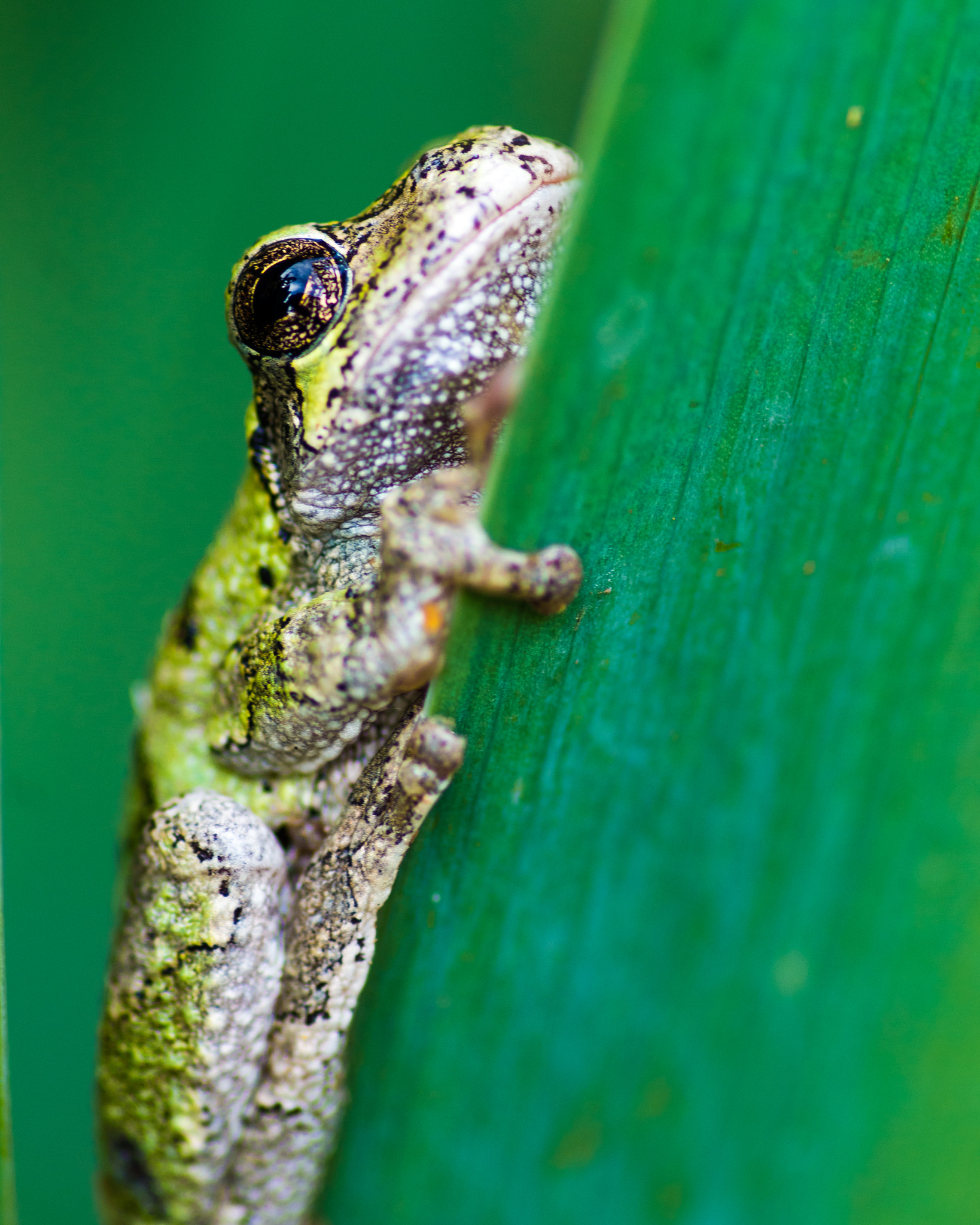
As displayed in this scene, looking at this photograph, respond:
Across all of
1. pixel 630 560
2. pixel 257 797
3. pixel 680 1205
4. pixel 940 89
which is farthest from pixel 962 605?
pixel 257 797

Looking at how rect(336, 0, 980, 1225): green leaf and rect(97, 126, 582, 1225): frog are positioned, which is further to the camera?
rect(97, 126, 582, 1225): frog

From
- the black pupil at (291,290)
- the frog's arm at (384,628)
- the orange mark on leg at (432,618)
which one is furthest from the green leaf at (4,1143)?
the black pupil at (291,290)

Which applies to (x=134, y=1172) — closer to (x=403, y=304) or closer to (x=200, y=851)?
(x=200, y=851)

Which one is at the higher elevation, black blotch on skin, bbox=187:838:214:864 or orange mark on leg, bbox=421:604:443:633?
orange mark on leg, bbox=421:604:443:633

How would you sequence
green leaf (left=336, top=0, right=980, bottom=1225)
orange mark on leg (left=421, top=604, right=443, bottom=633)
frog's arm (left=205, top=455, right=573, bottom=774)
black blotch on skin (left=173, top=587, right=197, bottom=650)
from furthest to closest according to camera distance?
black blotch on skin (left=173, top=587, right=197, bottom=650) < orange mark on leg (left=421, top=604, right=443, bottom=633) < frog's arm (left=205, top=455, right=573, bottom=774) < green leaf (left=336, top=0, right=980, bottom=1225)

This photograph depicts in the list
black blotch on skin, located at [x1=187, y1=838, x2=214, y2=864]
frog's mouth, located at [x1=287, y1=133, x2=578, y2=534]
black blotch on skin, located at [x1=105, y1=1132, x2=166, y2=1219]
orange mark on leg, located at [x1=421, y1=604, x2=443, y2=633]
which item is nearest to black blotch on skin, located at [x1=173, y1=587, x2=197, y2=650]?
black blotch on skin, located at [x1=187, y1=838, x2=214, y2=864]

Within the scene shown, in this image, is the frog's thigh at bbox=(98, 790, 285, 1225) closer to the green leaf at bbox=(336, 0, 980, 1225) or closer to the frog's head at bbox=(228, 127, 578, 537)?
the green leaf at bbox=(336, 0, 980, 1225)

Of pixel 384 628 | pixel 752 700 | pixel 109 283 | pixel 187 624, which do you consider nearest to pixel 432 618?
pixel 384 628
